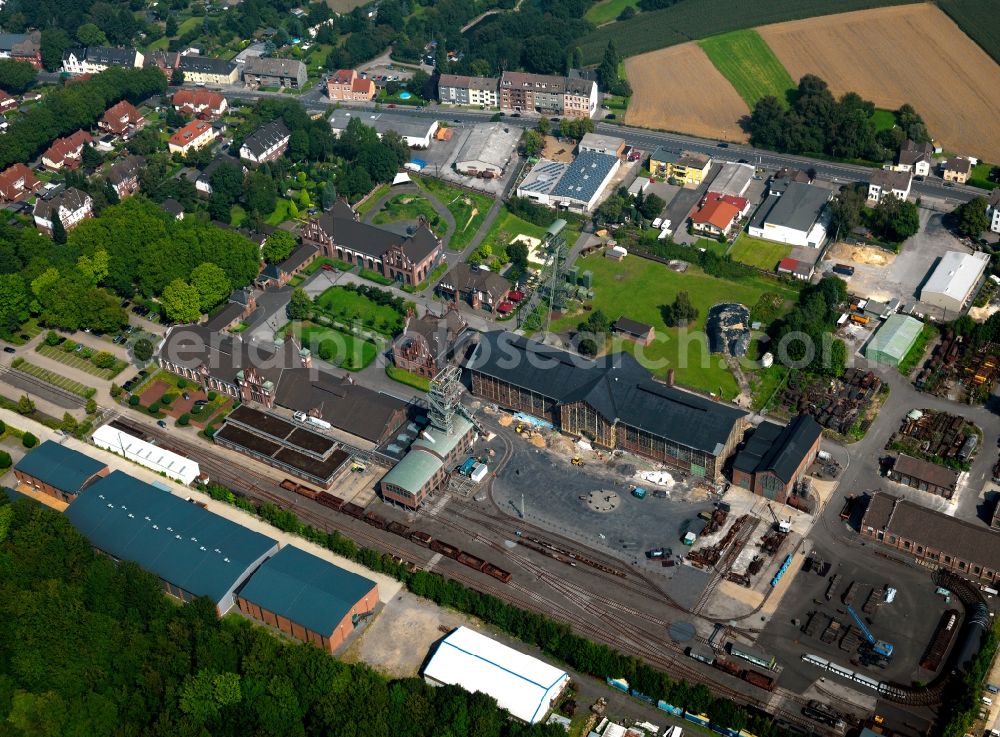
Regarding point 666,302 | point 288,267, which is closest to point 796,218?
point 666,302

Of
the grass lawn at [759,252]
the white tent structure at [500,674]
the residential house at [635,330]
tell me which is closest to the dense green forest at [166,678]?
the white tent structure at [500,674]

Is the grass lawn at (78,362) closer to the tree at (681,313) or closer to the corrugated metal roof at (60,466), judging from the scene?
the corrugated metal roof at (60,466)

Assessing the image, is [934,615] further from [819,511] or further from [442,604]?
[442,604]

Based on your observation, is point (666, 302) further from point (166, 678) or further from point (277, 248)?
point (166, 678)

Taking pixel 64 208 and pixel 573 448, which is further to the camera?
pixel 64 208

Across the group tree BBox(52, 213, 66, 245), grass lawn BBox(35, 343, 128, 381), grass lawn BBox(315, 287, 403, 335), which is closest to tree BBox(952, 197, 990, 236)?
grass lawn BBox(315, 287, 403, 335)

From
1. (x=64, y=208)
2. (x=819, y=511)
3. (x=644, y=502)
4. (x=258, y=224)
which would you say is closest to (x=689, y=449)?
(x=644, y=502)

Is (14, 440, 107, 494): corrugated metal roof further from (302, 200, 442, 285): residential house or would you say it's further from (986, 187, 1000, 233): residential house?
(986, 187, 1000, 233): residential house
